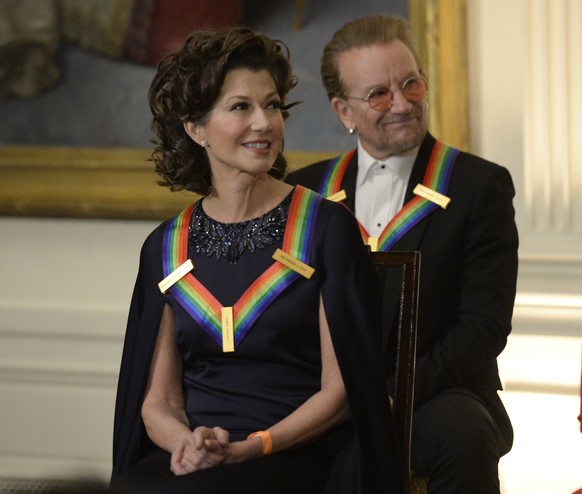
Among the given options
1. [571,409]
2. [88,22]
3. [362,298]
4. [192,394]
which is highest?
[88,22]

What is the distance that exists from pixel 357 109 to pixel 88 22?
66.2 inches

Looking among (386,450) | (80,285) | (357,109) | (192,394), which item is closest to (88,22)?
(80,285)

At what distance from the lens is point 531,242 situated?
4340 millimetres

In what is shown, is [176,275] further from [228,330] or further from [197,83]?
[197,83]

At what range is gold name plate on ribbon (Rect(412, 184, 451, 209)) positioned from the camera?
3281 millimetres

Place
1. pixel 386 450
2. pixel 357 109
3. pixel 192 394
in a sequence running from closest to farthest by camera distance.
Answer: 1. pixel 386 450
2. pixel 192 394
3. pixel 357 109

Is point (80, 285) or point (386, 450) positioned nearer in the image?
point (386, 450)

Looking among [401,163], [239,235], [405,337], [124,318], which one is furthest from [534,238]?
[239,235]

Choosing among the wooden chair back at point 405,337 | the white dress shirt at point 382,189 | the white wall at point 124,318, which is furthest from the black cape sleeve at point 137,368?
the white wall at point 124,318

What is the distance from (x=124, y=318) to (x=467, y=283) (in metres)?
1.99

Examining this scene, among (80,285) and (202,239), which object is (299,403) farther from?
(80,285)

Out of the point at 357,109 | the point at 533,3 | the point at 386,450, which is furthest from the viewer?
the point at 533,3

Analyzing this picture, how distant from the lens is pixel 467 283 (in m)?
3.22

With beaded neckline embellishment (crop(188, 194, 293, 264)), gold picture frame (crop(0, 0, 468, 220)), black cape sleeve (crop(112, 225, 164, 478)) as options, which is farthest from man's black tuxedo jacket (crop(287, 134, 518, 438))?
gold picture frame (crop(0, 0, 468, 220))
